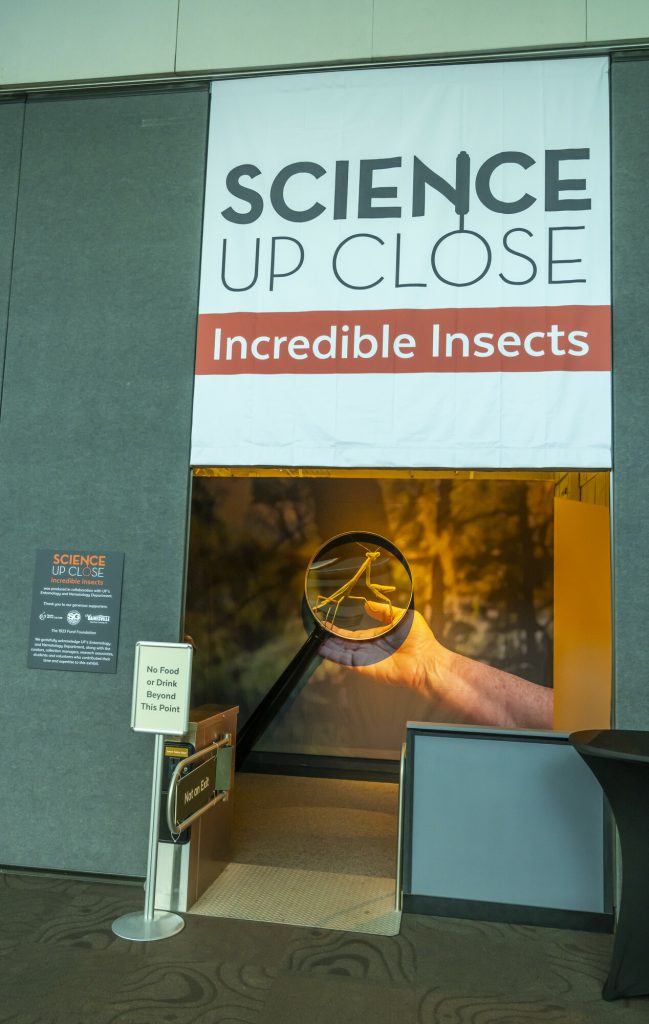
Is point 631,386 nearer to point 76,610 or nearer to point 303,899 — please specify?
point 303,899

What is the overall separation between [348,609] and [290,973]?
4241 mm

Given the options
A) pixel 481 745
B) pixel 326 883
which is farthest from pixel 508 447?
pixel 326 883

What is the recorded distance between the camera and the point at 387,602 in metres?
7.11

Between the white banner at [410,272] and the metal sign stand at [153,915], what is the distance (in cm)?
160

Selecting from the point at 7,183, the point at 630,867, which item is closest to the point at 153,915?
the point at 630,867

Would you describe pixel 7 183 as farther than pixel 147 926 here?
Yes

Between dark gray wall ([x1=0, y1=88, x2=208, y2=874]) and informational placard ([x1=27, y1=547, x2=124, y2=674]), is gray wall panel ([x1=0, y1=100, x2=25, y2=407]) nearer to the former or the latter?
dark gray wall ([x1=0, y1=88, x2=208, y2=874])

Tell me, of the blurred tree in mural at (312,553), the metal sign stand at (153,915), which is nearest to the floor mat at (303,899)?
the metal sign stand at (153,915)

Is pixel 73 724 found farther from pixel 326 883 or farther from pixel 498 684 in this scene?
pixel 498 684

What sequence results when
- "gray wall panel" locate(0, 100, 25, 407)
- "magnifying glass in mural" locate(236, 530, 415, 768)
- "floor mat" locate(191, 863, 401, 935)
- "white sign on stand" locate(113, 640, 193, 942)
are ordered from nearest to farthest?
"white sign on stand" locate(113, 640, 193, 942), "floor mat" locate(191, 863, 401, 935), "gray wall panel" locate(0, 100, 25, 407), "magnifying glass in mural" locate(236, 530, 415, 768)

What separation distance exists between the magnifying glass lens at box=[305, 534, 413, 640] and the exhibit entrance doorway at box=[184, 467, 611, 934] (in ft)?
0.11

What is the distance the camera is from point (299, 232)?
427cm

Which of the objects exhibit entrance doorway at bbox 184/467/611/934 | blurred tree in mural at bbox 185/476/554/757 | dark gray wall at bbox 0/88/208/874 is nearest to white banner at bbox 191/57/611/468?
dark gray wall at bbox 0/88/208/874

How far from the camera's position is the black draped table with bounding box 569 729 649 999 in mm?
2877
